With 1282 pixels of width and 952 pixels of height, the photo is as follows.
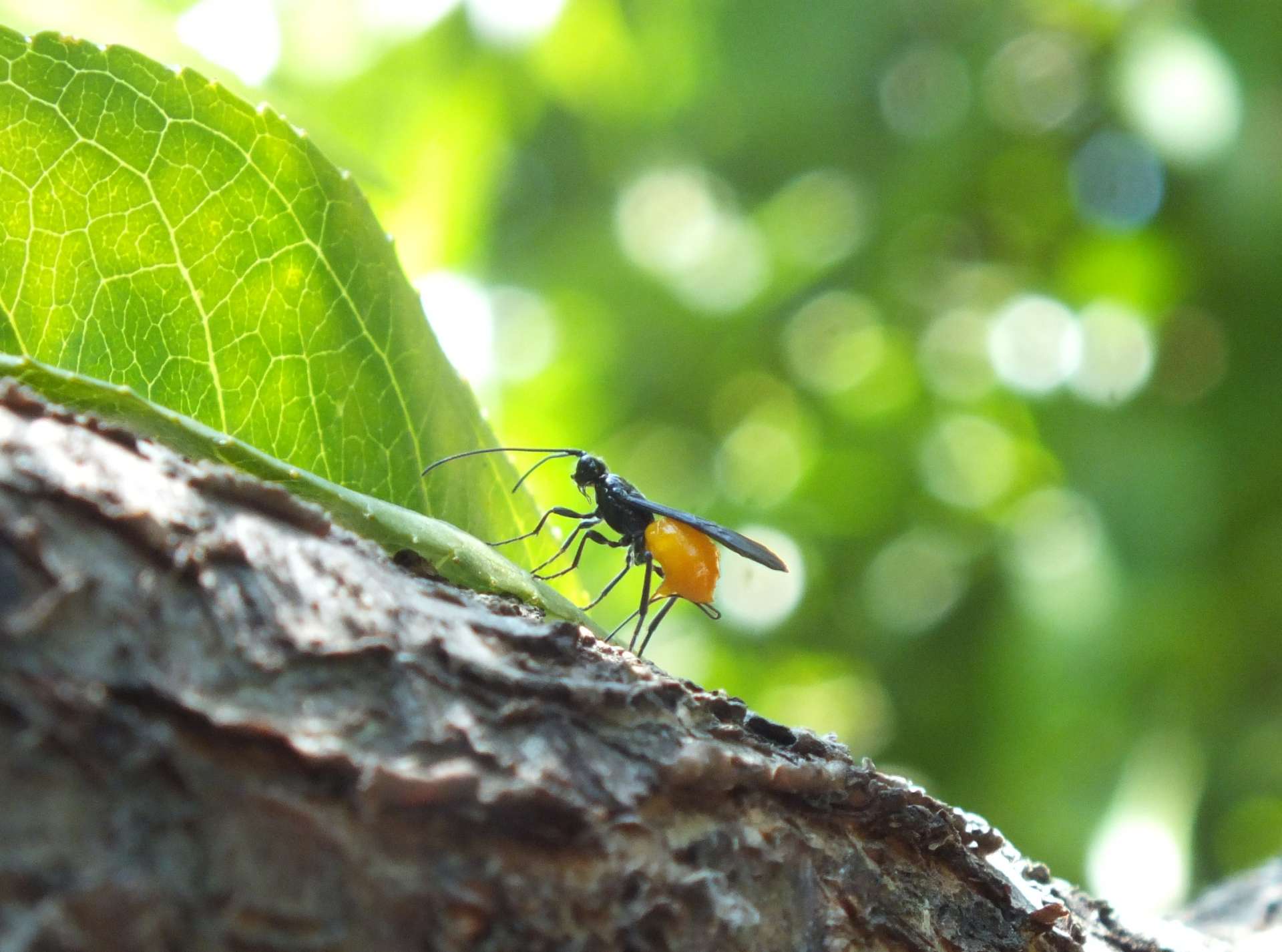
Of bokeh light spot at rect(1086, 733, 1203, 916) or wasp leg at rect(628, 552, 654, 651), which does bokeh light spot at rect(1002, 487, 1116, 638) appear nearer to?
bokeh light spot at rect(1086, 733, 1203, 916)

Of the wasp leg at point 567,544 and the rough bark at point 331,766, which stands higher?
the wasp leg at point 567,544

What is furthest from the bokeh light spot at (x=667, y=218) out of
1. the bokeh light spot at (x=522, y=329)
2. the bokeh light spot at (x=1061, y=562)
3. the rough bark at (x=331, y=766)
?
the rough bark at (x=331, y=766)

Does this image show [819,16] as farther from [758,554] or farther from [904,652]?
[758,554]

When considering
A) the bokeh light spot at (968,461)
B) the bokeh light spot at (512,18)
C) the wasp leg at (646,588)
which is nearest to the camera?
the wasp leg at (646,588)

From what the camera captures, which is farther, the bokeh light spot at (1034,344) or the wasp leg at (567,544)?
the bokeh light spot at (1034,344)

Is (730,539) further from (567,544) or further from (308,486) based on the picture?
(308,486)

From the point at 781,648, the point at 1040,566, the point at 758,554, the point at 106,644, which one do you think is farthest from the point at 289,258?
the point at 781,648

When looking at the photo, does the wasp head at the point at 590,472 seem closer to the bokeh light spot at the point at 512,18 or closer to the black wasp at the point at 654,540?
the black wasp at the point at 654,540
